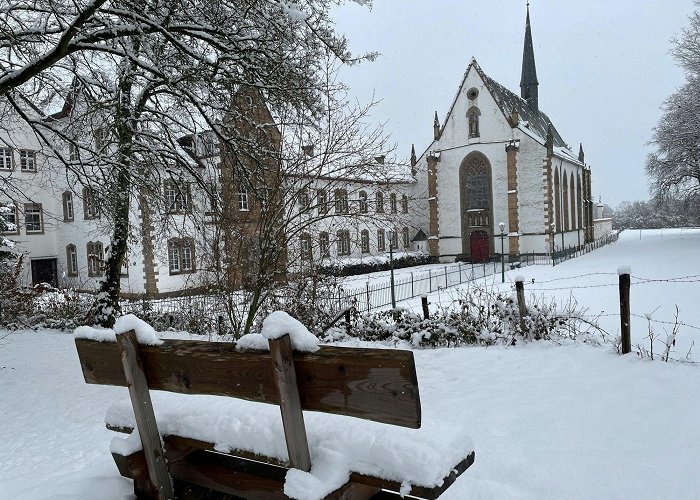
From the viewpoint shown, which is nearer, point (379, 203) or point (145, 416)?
point (145, 416)

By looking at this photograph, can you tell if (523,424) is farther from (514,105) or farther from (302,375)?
(514,105)

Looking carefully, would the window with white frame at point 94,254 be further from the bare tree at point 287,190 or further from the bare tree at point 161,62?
A: the bare tree at point 287,190

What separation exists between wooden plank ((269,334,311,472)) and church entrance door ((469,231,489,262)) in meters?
39.3

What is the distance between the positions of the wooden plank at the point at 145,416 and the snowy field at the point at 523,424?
0.47m

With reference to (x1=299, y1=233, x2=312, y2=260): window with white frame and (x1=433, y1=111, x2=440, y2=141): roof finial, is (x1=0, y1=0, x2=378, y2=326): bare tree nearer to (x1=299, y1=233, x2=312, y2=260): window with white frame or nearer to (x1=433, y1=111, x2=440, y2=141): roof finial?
(x1=299, y1=233, x2=312, y2=260): window with white frame

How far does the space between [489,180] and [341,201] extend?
3406 centimetres

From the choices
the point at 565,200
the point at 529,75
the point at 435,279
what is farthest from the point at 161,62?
the point at 529,75

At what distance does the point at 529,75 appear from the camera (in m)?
49.1

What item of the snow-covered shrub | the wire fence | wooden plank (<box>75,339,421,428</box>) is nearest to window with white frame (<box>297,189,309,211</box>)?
the wire fence

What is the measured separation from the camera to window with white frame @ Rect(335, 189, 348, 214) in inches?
336

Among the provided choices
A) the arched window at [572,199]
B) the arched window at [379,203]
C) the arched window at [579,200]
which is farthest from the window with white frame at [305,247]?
the arched window at [579,200]

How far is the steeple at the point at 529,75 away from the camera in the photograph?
48.7 m

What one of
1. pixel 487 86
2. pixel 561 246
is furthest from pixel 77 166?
pixel 561 246

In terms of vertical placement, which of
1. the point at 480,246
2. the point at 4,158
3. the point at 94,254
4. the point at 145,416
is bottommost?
the point at 480,246
